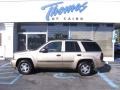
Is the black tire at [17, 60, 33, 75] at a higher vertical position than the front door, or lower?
lower

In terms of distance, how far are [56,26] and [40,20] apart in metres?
1.54

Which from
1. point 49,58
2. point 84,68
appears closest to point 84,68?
point 84,68

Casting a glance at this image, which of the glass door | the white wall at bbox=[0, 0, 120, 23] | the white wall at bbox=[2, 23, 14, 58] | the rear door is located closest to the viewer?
the rear door

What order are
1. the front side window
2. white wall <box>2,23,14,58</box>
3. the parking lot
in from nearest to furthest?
1. the parking lot
2. the front side window
3. white wall <box>2,23,14,58</box>

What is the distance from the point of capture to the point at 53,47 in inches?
662

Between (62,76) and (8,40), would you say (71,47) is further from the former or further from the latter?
(8,40)

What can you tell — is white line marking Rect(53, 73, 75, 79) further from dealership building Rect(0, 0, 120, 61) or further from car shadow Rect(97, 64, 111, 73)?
dealership building Rect(0, 0, 120, 61)

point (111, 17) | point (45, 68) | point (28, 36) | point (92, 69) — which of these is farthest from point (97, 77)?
point (28, 36)

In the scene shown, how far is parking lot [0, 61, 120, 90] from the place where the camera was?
13.3 meters

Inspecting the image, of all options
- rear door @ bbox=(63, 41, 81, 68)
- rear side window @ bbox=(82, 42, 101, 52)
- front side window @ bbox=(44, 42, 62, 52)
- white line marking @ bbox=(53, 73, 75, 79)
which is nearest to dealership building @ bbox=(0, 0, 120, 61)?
rear side window @ bbox=(82, 42, 101, 52)

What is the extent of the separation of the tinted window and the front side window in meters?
0.36

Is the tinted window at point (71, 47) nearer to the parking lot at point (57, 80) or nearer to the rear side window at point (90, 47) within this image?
the rear side window at point (90, 47)

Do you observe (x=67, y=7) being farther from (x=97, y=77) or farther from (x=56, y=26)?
(x=97, y=77)

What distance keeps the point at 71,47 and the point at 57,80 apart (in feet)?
7.79
